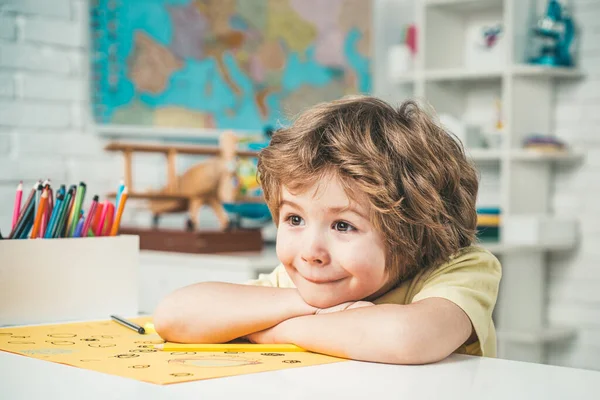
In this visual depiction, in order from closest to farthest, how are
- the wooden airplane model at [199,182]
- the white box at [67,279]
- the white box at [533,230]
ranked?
the white box at [67,279] < the wooden airplane model at [199,182] < the white box at [533,230]

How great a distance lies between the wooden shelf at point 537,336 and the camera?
277cm

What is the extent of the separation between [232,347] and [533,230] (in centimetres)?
200

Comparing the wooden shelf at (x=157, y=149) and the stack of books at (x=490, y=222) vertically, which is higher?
the wooden shelf at (x=157, y=149)

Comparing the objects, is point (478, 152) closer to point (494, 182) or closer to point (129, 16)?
point (494, 182)

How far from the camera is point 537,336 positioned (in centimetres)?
278

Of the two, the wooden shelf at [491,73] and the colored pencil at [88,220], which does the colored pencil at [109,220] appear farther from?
the wooden shelf at [491,73]

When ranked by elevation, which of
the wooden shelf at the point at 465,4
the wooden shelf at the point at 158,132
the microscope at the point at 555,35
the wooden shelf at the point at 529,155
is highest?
the wooden shelf at the point at 465,4

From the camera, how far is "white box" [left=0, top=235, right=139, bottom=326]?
112cm

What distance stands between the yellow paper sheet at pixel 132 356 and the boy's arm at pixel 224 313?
36mm

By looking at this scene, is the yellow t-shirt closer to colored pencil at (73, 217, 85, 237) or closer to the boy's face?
the boy's face

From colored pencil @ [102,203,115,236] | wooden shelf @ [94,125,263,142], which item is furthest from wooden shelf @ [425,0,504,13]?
colored pencil @ [102,203,115,236]

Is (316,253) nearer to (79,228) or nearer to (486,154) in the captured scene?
(79,228)

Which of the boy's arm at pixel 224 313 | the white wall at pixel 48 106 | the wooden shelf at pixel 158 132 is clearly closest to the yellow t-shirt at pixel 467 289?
the boy's arm at pixel 224 313

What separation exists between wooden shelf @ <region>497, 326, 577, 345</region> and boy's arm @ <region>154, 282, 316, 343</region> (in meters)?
1.95
